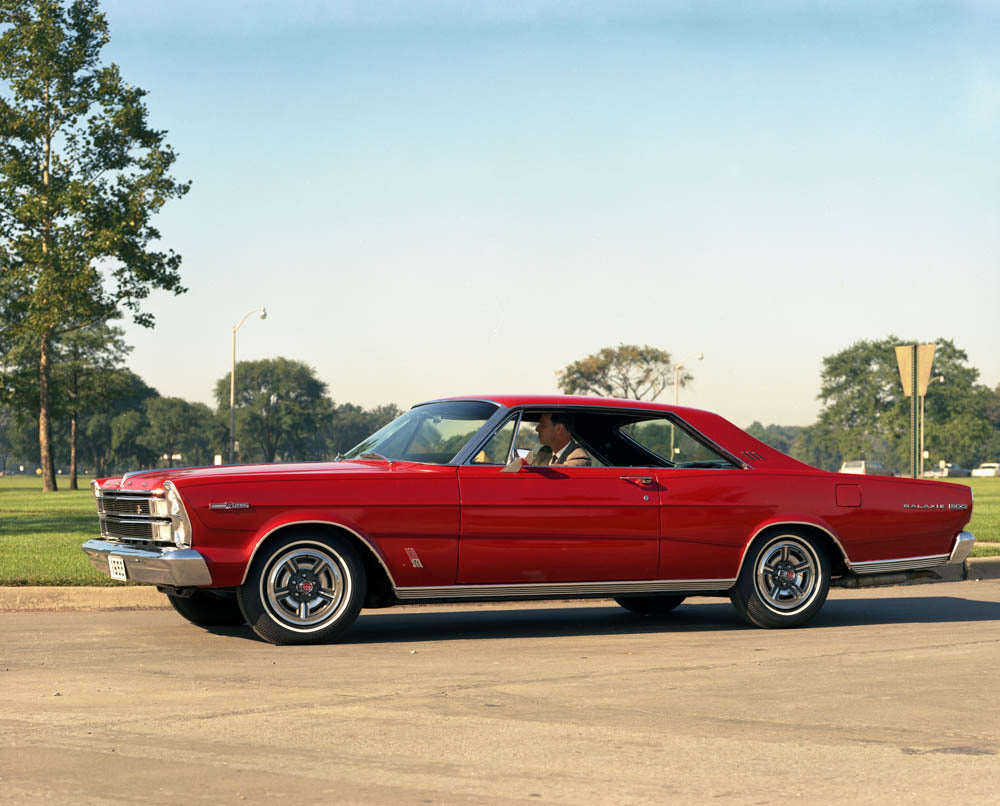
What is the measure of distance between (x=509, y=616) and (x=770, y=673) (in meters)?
3.24

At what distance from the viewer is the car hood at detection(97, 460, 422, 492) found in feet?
26.4

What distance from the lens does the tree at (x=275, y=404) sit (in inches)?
4862

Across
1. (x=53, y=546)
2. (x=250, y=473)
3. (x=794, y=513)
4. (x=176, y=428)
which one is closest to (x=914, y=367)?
(x=794, y=513)

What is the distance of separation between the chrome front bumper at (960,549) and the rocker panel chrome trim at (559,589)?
1993 millimetres

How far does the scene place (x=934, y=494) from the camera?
32.5ft

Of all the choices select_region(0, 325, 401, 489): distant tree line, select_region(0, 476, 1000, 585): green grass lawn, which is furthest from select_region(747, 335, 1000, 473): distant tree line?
select_region(0, 476, 1000, 585): green grass lawn

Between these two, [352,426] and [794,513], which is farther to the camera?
[352,426]

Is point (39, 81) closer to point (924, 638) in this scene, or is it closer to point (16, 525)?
point (16, 525)

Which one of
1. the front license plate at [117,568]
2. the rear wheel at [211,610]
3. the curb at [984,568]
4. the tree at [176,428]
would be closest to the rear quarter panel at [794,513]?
the rear wheel at [211,610]

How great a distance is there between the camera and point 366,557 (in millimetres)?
8391

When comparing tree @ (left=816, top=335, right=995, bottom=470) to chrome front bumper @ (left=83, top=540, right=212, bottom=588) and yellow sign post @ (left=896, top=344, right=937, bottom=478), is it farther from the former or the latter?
chrome front bumper @ (left=83, top=540, right=212, bottom=588)

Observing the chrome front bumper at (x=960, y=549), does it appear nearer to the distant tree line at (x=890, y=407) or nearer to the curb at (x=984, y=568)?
the curb at (x=984, y=568)

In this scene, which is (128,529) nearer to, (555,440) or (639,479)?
(555,440)

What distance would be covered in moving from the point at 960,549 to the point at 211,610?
5.73m
